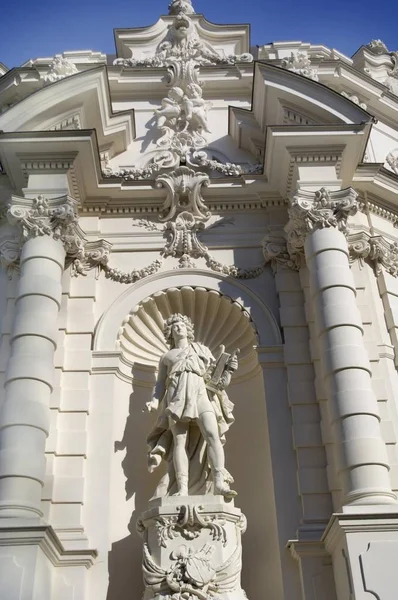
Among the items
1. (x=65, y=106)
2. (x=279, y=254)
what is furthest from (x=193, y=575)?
(x=65, y=106)

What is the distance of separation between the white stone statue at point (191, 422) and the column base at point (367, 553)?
122cm

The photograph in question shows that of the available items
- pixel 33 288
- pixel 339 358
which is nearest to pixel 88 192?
pixel 33 288

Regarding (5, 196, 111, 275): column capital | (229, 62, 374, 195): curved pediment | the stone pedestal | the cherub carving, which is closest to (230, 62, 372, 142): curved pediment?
(229, 62, 374, 195): curved pediment

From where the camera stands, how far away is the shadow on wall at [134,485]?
7.30m

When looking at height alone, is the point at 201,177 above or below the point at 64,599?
above

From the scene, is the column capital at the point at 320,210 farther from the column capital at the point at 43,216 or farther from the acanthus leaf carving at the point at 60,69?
the acanthus leaf carving at the point at 60,69

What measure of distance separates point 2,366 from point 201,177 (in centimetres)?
371

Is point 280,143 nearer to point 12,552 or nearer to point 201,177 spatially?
point 201,177

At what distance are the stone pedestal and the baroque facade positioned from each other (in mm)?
21

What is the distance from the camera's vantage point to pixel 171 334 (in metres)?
8.18

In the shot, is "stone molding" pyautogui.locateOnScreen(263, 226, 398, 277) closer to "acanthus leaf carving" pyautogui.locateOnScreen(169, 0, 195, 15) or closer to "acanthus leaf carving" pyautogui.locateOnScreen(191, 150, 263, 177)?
"acanthus leaf carving" pyautogui.locateOnScreen(191, 150, 263, 177)

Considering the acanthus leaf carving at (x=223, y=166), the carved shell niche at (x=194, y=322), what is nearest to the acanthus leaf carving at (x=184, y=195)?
the acanthus leaf carving at (x=223, y=166)

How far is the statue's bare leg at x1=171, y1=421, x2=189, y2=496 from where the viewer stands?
709 centimetres

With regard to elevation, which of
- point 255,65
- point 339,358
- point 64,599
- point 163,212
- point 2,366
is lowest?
point 64,599
